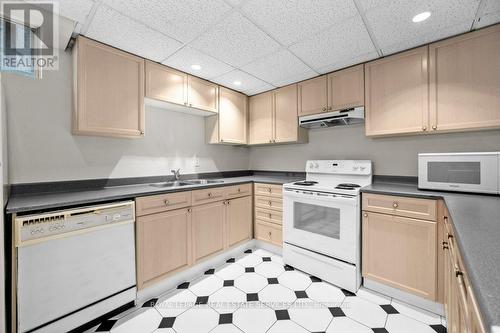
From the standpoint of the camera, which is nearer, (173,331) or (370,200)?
(173,331)

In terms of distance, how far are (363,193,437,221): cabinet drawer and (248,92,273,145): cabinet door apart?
63.9 inches

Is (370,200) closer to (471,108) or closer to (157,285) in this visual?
(471,108)

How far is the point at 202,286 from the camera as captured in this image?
2.10m

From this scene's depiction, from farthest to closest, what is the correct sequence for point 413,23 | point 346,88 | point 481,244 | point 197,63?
point 346,88, point 197,63, point 413,23, point 481,244

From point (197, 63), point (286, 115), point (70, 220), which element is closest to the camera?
point (70, 220)

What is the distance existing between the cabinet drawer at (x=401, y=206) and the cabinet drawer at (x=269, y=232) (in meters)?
1.13

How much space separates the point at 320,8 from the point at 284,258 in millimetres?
2419

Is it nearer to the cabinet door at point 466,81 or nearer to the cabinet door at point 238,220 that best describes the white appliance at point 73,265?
the cabinet door at point 238,220

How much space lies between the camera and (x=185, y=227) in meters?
2.19

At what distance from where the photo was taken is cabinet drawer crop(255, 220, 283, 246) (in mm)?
2730

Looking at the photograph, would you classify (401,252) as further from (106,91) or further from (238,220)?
(106,91)

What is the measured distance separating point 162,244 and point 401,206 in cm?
215

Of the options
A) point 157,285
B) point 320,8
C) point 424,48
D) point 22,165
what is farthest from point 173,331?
point 424,48

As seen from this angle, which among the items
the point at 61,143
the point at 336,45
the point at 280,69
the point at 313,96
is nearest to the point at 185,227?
the point at 61,143
